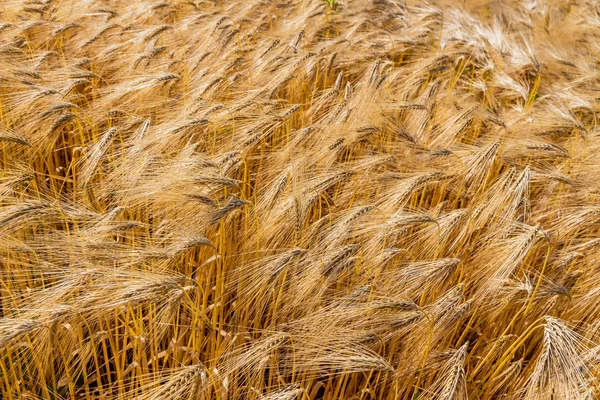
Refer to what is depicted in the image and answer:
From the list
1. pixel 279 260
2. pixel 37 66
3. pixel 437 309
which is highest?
pixel 37 66

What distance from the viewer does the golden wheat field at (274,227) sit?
1.46 meters

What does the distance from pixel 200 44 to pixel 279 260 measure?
1.74 metres

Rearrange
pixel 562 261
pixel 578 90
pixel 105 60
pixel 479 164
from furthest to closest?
pixel 578 90 < pixel 105 60 < pixel 479 164 < pixel 562 261

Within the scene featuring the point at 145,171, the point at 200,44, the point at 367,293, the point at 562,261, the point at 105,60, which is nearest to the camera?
the point at 367,293

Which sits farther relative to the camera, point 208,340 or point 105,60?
point 105,60

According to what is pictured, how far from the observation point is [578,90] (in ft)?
10.8

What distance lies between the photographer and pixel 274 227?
71.4 inches

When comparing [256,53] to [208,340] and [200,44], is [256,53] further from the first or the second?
[208,340]

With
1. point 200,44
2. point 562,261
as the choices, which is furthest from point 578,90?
point 200,44

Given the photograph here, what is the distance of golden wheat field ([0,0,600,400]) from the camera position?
4.80ft

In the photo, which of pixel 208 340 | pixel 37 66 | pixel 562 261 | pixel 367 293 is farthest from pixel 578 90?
pixel 37 66

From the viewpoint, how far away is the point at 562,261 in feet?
6.68

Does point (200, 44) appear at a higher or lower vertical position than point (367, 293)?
higher

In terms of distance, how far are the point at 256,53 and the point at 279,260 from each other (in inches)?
60.9
